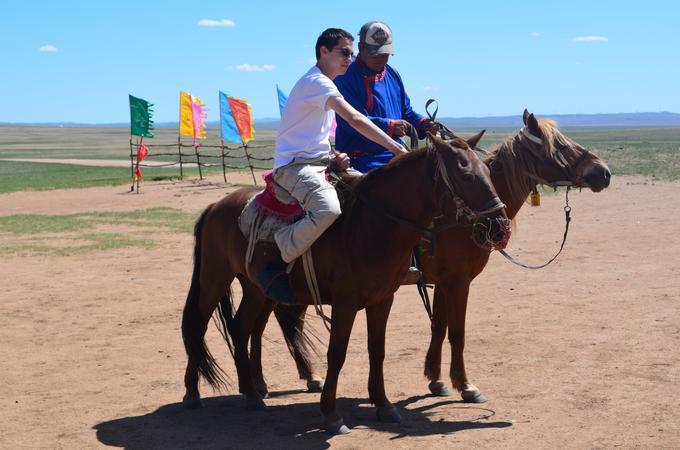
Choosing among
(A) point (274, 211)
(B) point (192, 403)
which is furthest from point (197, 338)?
(A) point (274, 211)

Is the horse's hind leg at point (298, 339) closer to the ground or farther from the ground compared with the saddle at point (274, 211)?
closer to the ground

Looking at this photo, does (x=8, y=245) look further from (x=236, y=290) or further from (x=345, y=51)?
(x=345, y=51)

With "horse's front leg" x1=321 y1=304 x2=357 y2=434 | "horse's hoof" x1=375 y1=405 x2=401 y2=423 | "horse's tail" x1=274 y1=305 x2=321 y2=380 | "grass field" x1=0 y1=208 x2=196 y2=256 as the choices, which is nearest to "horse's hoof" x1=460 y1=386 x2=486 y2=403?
"horse's hoof" x1=375 y1=405 x2=401 y2=423

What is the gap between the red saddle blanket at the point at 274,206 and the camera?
5.93 metres

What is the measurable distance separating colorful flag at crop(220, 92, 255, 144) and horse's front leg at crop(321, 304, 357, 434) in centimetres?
2309

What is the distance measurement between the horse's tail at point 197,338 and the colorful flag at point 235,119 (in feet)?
71.8

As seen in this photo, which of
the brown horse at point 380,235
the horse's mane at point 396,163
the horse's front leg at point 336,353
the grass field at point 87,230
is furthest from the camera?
the grass field at point 87,230

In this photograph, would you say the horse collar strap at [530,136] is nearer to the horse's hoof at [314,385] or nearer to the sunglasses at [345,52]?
the sunglasses at [345,52]

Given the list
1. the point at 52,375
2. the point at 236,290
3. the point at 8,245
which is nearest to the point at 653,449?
the point at 52,375

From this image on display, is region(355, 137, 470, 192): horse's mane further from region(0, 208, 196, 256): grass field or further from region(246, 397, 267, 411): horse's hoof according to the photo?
region(0, 208, 196, 256): grass field

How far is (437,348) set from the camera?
6.78 meters

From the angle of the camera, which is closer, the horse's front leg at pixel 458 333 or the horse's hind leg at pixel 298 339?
the horse's front leg at pixel 458 333

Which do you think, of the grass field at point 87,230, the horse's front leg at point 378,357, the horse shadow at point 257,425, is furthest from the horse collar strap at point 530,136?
the grass field at point 87,230

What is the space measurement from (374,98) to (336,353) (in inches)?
83.2
